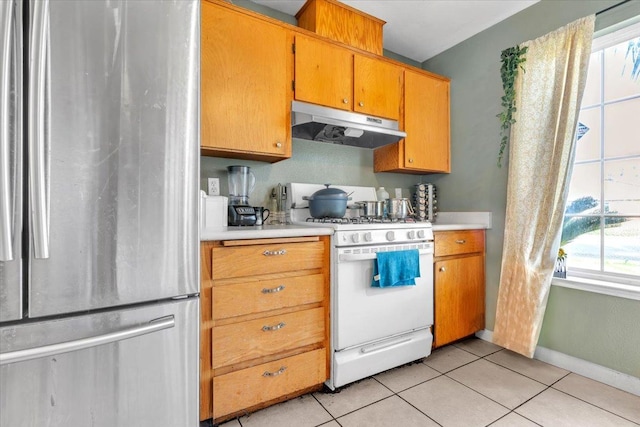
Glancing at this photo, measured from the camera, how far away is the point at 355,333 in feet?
5.65

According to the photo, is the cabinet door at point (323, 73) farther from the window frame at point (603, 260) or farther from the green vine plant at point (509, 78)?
the window frame at point (603, 260)

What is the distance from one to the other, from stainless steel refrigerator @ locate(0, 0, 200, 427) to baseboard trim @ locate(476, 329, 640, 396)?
2275 mm

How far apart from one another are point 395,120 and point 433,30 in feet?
2.74

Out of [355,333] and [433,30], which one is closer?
[355,333]

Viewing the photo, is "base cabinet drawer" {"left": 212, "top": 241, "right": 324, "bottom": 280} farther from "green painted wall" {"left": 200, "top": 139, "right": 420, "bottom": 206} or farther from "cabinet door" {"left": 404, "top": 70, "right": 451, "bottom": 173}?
"cabinet door" {"left": 404, "top": 70, "right": 451, "bottom": 173}

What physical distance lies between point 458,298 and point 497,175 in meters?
Result: 1.02

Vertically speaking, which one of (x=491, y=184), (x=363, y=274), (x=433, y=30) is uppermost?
(x=433, y=30)

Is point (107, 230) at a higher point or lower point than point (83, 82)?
lower

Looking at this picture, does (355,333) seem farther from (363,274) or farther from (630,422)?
(630,422)

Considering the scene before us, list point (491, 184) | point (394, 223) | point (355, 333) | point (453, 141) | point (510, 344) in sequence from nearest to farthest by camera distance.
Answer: point (355, 333)
point (394, 223)
point (510, 344)
point (491, 184)
point (453, 141)

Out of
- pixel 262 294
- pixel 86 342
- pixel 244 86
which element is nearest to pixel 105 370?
pixel 86 342

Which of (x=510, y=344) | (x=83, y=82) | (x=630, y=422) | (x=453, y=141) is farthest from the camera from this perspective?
(x=453, y=141)

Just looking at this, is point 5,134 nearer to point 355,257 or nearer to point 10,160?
point 10,160

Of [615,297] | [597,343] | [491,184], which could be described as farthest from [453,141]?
[597,343]
